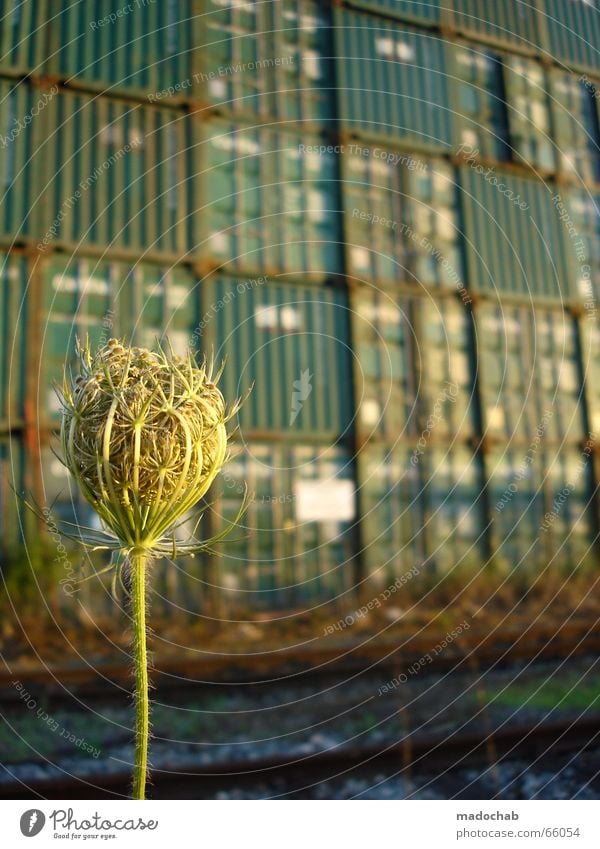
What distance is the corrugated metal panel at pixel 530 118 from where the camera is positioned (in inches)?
555

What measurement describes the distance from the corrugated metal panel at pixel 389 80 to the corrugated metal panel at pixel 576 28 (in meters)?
1.96

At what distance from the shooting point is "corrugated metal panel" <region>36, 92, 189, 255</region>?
1162 centimetres

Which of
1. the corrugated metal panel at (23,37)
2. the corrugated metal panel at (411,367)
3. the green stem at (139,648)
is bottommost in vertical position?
the green stem at (139,648)

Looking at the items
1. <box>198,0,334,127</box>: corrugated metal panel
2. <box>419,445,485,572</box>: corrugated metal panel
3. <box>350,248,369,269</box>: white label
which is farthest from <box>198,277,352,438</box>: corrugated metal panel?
<box>198,0,334,127</box>: corrugated metal panel

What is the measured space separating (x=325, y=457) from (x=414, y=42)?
22.0ft

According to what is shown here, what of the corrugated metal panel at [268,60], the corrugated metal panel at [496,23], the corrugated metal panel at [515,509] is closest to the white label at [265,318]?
the corrugated metal panel at [268,60]

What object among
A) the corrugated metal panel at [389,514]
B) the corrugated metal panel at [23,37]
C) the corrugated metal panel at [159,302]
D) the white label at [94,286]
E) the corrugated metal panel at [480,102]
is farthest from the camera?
the corrugated metal panel at [480,102]

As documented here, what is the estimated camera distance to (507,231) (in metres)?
14.0

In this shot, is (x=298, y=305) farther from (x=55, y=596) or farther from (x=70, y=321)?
(x=55, y=596)

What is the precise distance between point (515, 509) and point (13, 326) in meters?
8.44

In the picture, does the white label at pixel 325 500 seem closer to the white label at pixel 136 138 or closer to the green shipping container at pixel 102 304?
the green shipping container at pixel 102 304

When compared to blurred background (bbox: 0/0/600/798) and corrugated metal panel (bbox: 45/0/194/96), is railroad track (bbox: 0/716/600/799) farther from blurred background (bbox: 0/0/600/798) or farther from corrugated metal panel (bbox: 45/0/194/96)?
corrugated metal panel (bbox: 45/0/194/96)

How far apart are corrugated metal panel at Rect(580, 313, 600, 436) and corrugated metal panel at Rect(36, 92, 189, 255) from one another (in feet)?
23.8

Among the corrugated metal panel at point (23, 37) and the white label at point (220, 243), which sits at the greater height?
the corrugated metal panel at point (23, 37)
